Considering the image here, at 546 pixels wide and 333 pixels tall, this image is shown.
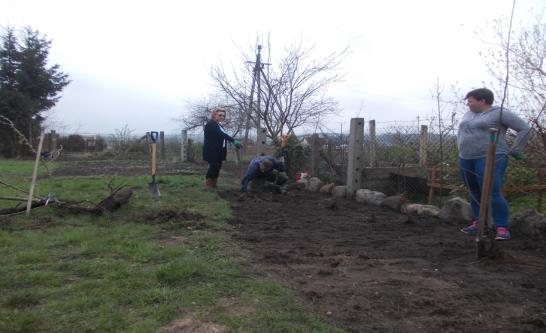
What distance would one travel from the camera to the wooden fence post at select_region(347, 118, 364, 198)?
824cm

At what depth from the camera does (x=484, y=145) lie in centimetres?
449

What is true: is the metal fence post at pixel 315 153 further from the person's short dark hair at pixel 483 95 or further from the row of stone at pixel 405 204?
the person's short dark hair at pixel 483 95

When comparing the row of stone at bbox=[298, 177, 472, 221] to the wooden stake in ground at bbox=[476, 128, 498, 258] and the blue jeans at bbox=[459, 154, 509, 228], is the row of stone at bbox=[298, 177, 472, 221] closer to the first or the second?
the blue jeans at bbox=[459, 154, 509, 228]

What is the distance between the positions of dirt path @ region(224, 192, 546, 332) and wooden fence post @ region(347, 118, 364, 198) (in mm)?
2455

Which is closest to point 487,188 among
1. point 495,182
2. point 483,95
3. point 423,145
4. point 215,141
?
point 495,182

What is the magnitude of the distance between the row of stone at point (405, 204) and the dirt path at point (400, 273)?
34 cm

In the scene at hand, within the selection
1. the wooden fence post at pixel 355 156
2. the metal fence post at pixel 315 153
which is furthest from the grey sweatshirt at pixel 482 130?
the metal fence post at pixel 315 153

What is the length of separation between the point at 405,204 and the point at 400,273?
333 cm

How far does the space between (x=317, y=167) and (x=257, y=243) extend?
20.3 ft

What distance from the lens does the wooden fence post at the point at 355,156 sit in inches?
324

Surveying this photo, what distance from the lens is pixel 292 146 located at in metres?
11.0

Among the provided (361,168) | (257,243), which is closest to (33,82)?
(361,168)

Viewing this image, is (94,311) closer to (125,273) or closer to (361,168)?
(125,273)

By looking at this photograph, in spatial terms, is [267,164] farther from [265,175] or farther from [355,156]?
[355,156]
